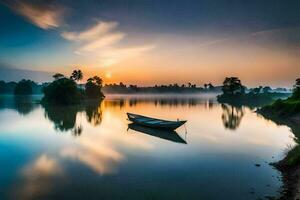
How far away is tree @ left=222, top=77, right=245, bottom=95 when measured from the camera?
126 meters

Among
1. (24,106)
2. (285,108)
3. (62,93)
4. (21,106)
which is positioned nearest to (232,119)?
(285,108)

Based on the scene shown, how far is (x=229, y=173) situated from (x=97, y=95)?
133 m

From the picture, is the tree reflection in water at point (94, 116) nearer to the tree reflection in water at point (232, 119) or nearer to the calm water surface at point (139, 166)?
the calm water surface at point (139, 166)

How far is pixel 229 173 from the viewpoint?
59.2 feet

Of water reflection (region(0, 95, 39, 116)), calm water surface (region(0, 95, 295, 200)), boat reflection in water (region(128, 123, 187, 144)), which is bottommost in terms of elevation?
water reflection (region(0, 95, 39, 116))

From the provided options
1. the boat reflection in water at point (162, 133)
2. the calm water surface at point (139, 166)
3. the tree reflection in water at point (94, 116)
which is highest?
the calm water surface at point (139, 166)

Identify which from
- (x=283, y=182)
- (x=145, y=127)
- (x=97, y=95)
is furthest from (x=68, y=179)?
(x=97, y=95)

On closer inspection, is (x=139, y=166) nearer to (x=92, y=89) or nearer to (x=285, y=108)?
(x=285, y=108)

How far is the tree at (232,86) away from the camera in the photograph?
12625 cm

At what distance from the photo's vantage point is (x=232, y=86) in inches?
4995

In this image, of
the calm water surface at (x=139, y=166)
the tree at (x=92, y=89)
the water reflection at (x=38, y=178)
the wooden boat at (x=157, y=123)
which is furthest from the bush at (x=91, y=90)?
the water reflection at (x=38, y=178)

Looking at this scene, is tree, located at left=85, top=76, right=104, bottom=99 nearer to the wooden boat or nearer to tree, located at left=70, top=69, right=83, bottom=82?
tree, located at left=70, top=69, right=83, bottom=82

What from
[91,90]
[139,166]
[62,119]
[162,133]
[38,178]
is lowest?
[62,119]

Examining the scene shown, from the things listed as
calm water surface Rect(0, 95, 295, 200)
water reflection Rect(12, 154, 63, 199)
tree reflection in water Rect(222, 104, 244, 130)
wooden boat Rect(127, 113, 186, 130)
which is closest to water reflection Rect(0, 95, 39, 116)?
wooden boat Rect(127, 113, 186, 130)
